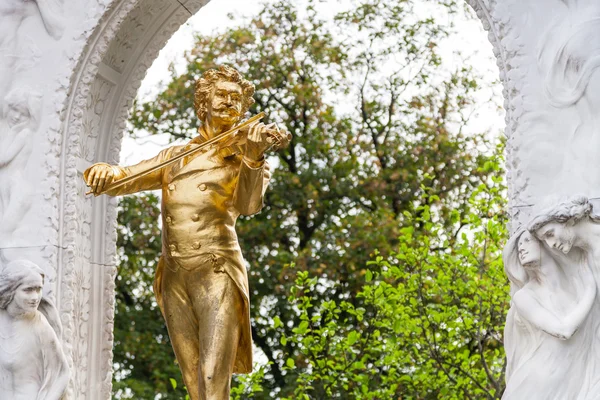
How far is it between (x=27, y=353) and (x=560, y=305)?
9.77ft

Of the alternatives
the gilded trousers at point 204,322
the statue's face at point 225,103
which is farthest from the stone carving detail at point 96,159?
the statue's face at point 225,103

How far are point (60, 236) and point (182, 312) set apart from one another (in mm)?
867

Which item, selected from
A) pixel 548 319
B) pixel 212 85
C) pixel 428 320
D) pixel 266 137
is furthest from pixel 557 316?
pixel 428 320

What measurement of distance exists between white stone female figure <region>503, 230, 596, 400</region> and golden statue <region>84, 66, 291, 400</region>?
→ 5.54 ft

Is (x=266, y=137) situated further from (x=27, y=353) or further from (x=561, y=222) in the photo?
(x=27, y=353)

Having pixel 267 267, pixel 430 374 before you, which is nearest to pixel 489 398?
pixel 430 374

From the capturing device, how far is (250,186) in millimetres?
7504

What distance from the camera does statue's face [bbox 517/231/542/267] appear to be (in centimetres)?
645

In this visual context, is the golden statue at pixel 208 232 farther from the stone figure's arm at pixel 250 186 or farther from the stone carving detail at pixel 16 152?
the stone carving detail at pixel 16 152

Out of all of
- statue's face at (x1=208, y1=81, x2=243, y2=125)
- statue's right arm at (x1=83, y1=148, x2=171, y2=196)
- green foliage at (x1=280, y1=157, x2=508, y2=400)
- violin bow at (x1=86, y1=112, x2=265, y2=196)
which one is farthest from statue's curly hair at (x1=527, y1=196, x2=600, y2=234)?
green foliage at (x1=280, y1=157, x2=508, y2=400)

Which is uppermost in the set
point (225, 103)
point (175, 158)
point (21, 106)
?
point (21, 106)

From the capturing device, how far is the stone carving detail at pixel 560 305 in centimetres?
640

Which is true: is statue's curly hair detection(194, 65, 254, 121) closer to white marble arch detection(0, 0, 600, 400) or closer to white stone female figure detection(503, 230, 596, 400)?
white marble arch detection(0, 0, 600, 400)

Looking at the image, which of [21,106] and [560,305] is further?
[21,106]
